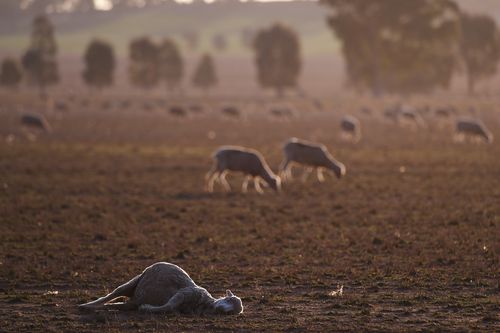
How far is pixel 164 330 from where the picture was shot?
436 inches

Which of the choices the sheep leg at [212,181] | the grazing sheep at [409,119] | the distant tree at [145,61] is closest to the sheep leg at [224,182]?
the sheep leg at [212,181]

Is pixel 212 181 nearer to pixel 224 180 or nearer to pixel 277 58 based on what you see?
pixel 224 180

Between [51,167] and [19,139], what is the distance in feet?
53.2

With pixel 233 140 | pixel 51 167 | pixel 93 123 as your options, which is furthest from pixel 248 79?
pixel 51 167

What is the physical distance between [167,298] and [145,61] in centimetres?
11839

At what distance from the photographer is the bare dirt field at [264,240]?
12055 mm

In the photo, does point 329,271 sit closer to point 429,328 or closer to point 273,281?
point 273,281

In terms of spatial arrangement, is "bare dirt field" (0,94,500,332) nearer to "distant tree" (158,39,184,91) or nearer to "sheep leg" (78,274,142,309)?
"sheep leg" (78,274,142,309)

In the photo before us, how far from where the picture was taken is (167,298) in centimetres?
1198

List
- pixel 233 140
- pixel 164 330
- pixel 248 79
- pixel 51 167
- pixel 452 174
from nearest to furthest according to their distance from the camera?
pixel 164 330
pixel 452 174
pixel 51 167
pixel 233 140
pixel 248 79

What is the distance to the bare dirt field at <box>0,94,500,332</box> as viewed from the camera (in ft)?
39.5

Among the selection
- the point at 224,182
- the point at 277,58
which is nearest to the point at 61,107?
the point at 277,58

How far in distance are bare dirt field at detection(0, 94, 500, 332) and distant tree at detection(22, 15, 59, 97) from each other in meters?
87.6

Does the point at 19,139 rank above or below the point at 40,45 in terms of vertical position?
below
